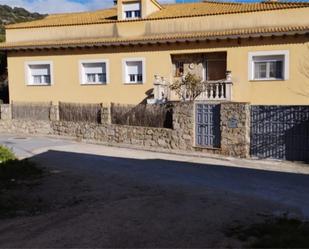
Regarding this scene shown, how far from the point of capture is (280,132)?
1415 cm

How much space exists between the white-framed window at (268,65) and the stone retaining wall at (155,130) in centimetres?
577

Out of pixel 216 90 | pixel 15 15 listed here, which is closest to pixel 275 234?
pixel 216 90

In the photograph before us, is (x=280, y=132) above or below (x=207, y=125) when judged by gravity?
below

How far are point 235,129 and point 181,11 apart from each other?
37.6 ft

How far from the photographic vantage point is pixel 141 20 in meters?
22.6

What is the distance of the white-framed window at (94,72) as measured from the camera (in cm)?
2317

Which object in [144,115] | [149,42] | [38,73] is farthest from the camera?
[38,73]

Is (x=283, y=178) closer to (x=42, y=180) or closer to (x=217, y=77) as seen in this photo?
(x=42, y=180)

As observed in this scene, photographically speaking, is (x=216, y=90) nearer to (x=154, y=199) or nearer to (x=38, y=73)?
(x=154, y=199)

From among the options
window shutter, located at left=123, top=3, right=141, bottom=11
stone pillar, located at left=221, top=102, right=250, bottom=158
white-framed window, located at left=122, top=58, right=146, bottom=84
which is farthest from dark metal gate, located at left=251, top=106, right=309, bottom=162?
window shutter, located at left=123, top=3, right=141, bottom=11

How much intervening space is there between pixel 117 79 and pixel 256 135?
1078 cm

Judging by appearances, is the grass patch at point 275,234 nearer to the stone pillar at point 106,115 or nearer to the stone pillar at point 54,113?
the stone pillar at point 106,115

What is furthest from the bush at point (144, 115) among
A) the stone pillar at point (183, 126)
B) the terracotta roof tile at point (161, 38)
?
the terracotta roof tile at point (161, 38)

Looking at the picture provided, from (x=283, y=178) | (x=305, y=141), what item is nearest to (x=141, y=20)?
(x=305, y=141)
